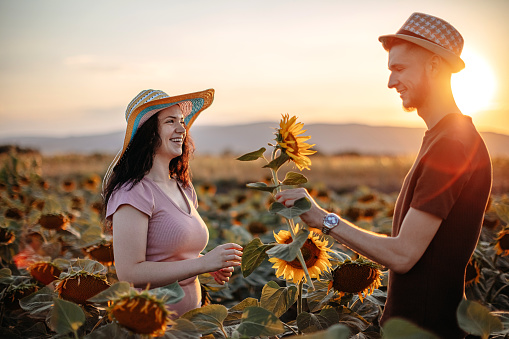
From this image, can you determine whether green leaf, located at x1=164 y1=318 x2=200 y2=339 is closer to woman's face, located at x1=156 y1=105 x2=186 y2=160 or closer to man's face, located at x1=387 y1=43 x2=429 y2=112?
woman's face, located at x1=156 y1=105 x2=186 y2=160

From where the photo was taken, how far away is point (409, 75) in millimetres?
1633

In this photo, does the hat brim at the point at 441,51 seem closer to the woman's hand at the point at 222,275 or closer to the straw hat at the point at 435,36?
the straw hat at the point at 435,36

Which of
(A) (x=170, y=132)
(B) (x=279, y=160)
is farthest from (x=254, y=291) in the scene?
(B) (x=279, y=160)

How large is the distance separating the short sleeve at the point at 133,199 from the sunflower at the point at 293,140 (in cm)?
63

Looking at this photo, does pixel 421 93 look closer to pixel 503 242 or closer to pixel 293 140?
pixel 293 140

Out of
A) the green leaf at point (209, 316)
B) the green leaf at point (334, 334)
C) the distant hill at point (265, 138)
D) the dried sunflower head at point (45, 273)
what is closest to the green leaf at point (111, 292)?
the green leaf at point (209, 316)

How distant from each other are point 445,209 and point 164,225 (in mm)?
1035

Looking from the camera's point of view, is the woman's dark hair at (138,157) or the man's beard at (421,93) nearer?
the man's beard at (421,93)

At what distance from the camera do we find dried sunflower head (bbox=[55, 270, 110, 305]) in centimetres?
172

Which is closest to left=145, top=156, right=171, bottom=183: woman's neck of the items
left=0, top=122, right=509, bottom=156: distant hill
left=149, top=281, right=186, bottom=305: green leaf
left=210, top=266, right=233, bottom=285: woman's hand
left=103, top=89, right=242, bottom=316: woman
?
left=103, top=89, right=242, bottom=316: woman

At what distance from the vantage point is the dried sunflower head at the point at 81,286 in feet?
5.65

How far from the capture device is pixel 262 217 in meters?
4.47

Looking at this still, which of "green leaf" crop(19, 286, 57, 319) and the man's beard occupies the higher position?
the man's beard

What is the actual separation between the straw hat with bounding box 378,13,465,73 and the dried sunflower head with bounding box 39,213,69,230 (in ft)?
7.25
